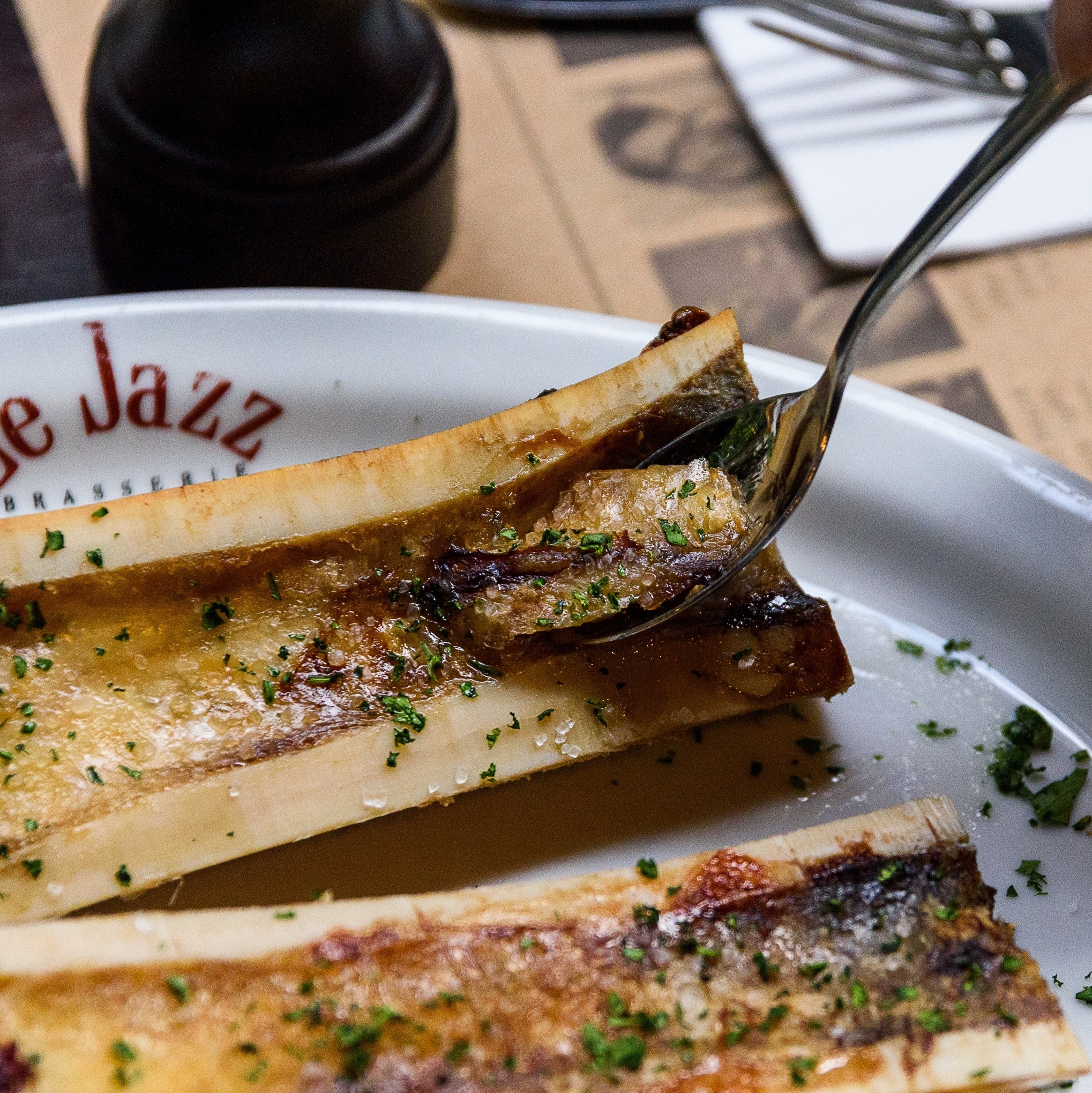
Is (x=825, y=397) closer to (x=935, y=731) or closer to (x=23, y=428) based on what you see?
(x=935, y=731)

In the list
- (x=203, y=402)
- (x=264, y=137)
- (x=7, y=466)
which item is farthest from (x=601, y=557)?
(x=7, y=466)

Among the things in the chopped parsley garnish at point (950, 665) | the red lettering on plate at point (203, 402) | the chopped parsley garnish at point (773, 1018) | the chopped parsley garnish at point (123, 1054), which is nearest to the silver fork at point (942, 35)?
the chopped parsley garnish at point (950, 665)

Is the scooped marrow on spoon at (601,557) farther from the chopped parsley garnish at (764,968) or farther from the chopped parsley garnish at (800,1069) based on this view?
the chopped parsley garnish at (800,1069)

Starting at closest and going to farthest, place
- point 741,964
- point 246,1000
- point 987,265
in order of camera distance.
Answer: point 246,1000, point 741,964, point 987,265

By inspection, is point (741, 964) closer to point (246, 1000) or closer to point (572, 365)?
point (246, 1000)

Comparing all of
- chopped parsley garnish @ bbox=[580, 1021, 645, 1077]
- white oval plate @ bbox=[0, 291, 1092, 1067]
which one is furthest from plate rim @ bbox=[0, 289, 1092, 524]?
chopped parsley garnish @ bbox=[580, 1021, 645, 1077]

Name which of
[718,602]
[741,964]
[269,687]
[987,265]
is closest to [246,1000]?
[269,687]
